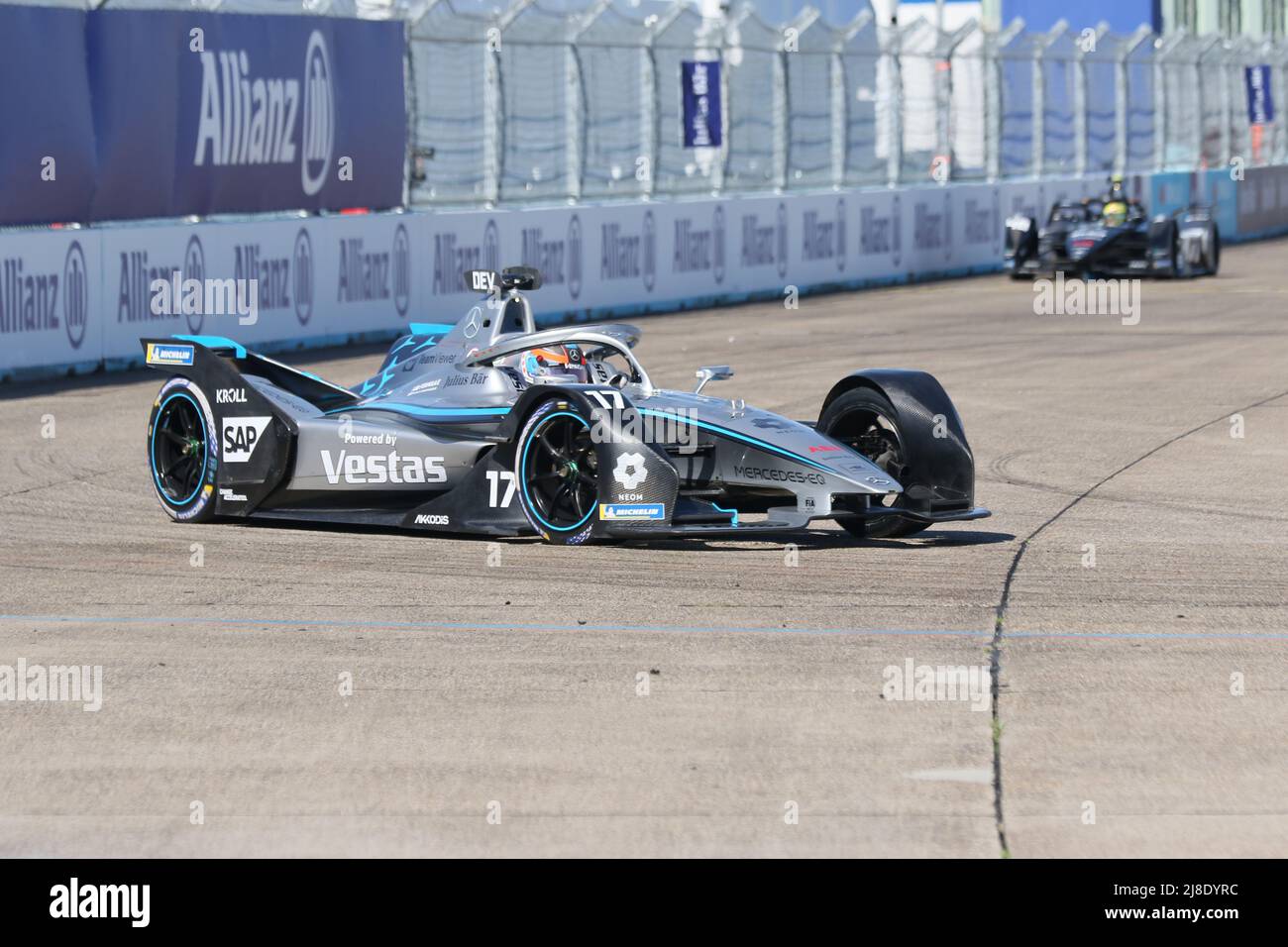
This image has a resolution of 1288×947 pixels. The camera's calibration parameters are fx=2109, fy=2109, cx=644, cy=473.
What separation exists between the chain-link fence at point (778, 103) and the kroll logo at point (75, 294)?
5.39m

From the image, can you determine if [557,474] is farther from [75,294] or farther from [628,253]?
[628,253]

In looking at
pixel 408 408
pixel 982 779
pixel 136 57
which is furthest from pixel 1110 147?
pixel 982 779

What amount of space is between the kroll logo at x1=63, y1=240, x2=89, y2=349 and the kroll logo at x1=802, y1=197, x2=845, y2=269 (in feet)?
41.9

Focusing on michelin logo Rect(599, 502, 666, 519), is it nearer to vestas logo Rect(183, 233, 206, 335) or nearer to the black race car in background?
vestas logo Rect(183, 233, 206, 335)

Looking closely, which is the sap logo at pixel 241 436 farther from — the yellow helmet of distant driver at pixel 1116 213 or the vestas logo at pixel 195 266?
the yellow helmet of distant driver at pixel 1116 213

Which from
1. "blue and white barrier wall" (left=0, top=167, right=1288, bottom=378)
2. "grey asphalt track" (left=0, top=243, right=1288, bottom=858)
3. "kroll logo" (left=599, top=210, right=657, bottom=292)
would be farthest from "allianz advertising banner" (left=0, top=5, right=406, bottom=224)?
"grey asphalt track" (left=0, top=243, right=1288, bottom=858)

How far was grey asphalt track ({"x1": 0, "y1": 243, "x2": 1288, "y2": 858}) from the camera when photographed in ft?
18.3

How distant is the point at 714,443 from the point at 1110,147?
3084 cm

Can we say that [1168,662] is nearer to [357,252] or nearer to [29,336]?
[29,336]

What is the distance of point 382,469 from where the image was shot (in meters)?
10.0

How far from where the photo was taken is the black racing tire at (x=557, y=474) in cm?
944

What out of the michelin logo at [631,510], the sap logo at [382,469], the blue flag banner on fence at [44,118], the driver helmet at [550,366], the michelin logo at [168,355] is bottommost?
the michelin logo at [631,510]

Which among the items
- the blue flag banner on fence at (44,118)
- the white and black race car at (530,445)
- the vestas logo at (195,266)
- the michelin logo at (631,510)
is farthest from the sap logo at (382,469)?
the vestas logo at (195,266)

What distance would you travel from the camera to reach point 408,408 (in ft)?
33.4
